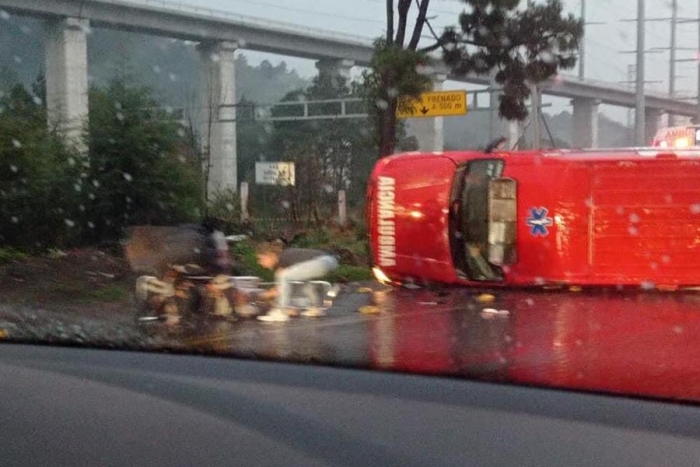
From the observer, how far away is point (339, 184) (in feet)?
30.1

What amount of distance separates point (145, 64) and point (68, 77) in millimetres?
1268

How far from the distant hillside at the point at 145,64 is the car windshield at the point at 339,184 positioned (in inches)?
1.1

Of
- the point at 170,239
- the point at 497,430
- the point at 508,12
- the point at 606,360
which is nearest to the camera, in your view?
the point at 497,430

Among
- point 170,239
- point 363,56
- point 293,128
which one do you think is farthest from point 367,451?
point 293,128

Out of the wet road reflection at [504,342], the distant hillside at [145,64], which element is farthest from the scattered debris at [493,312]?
the distant hillside at [145,64]

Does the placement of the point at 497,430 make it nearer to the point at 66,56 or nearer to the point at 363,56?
the point at 363,56

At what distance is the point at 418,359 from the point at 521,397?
2.10 feet

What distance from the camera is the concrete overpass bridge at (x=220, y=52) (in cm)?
778

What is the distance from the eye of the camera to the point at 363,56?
763 centimetres

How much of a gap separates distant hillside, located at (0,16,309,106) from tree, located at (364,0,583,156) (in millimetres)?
900

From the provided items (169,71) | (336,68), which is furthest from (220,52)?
(336,68)

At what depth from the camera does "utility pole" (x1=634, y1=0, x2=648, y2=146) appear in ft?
21.5

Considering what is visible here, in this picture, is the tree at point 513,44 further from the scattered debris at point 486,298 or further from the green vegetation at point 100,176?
the green vegetation at point 100,176

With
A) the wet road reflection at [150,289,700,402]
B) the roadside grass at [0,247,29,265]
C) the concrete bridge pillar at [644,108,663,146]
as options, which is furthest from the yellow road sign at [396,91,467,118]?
the roadside grass at [0,247,29,265]
